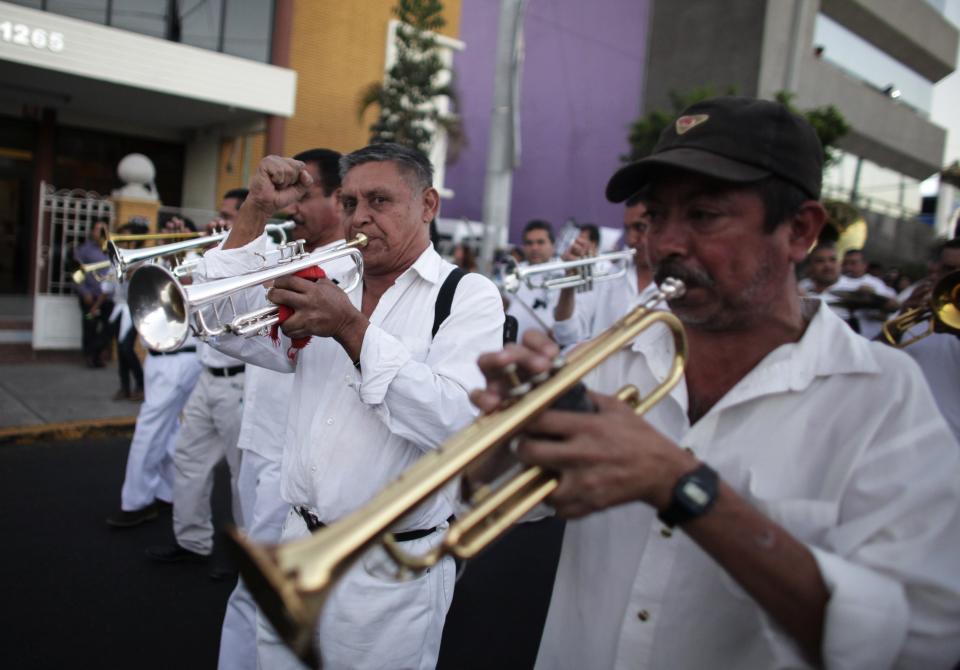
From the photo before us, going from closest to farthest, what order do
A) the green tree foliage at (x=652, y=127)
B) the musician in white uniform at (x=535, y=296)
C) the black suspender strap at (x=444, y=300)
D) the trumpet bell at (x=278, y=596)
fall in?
the trumpet bell at (x=278, y=596) → the black suspender strap at (x=444, y=300) → the musician in white uniform at (x=535, y=296) → the green tree foliage at (x=652, y=127)

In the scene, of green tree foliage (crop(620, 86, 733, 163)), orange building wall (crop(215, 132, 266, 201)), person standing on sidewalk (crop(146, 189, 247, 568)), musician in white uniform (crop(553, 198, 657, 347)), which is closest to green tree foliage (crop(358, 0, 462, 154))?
orange building wall (crop(215, 132, 266, 201))

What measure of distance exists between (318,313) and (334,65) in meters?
14.2

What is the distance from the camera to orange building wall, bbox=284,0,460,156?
14.3 metres

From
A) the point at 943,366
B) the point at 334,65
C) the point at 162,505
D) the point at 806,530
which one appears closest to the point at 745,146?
the point at 806,530

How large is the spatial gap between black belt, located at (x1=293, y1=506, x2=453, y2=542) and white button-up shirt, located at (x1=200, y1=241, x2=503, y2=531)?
4 cm

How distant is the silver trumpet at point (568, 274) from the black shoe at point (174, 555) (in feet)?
9.25

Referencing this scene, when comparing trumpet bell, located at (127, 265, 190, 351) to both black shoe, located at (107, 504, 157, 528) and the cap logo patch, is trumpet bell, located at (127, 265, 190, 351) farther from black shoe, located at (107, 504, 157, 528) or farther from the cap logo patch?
black shoe, located at (107, 504, 157, 528)

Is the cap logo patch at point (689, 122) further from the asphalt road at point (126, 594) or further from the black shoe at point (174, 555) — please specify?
the black shoe at point (174, 555)

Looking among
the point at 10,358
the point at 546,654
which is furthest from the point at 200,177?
the point at 546,654

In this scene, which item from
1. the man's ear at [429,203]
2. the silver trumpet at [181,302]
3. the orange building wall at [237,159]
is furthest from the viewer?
the orange building wall at [237,159]

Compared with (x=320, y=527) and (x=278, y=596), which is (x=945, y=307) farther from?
(x=278, y=596)

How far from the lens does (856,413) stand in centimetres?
133

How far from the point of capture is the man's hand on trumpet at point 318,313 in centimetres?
200

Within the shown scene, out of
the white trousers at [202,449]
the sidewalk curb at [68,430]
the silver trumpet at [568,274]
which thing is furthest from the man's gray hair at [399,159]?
the sidewalk curb at [68,430]
